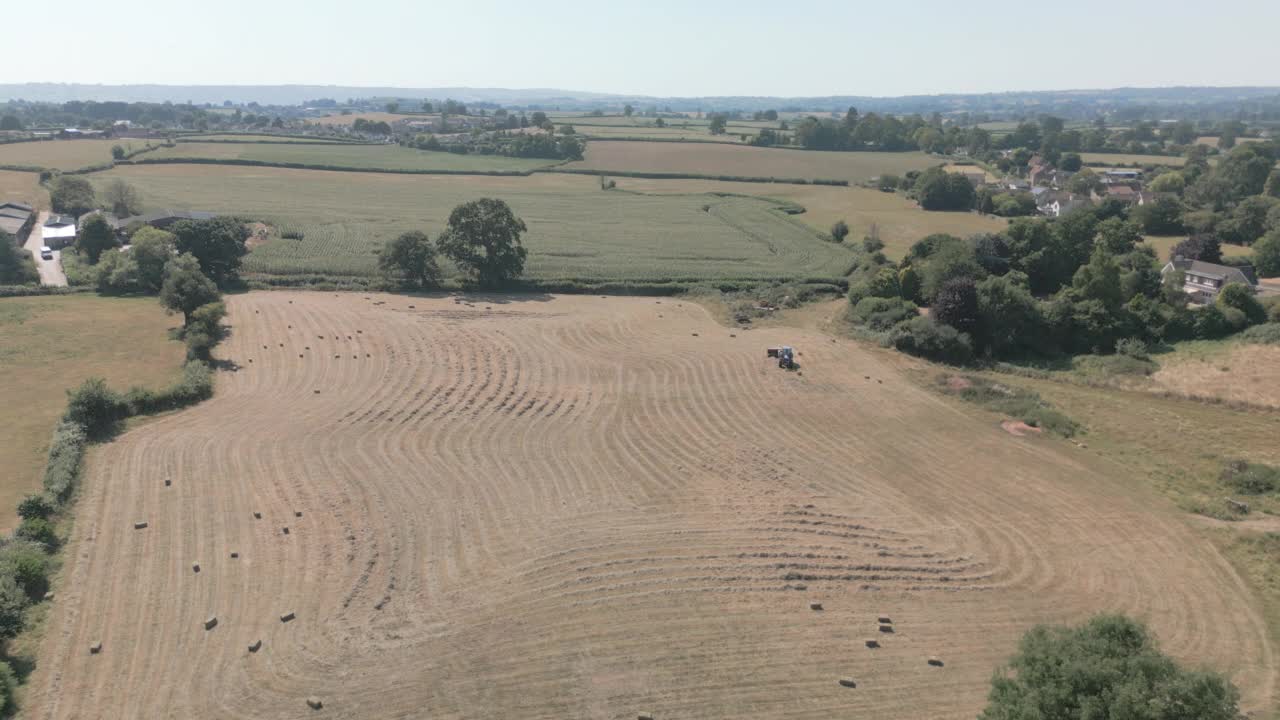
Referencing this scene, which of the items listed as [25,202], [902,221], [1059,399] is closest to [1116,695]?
[1059,399]

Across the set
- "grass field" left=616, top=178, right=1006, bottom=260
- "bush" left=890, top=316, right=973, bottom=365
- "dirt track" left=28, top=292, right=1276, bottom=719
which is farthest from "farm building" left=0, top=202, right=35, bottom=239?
"bush" left=890, top=316, right=973, bottom=365

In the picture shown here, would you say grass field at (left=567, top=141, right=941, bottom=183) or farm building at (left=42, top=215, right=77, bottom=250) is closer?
farm building at (left=42, top=215, right=77, bottom=250)

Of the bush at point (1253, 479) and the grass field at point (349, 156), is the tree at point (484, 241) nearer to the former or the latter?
the bush at point (1253, 479)

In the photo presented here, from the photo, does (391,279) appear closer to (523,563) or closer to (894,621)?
(523,563)

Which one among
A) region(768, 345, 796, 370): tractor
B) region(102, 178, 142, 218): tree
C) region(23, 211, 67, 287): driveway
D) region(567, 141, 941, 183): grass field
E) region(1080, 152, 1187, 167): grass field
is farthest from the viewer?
region(1080, 152, 1187, 167): grass field

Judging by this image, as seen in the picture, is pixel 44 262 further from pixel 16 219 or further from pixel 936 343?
pixel 936 343

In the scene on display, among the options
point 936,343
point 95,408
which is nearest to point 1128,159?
point 936,343

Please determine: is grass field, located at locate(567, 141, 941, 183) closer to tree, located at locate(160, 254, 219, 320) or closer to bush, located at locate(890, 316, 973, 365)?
bush, located at locate(890, 316, 973, 365)
